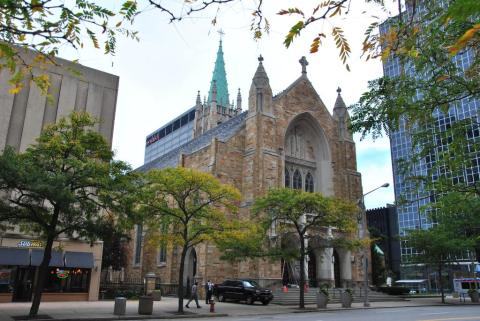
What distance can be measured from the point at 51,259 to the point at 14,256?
2.07 meters

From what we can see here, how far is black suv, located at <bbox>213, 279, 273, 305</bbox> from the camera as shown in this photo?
91.2ft

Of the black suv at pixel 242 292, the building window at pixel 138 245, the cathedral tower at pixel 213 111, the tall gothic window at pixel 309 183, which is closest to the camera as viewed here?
the black suv at pixel 242 292

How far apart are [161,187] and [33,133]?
31.3 ft

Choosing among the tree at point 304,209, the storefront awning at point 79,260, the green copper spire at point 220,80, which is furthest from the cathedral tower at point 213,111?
the tree at point 304,209

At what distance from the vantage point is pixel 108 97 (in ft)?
96.7

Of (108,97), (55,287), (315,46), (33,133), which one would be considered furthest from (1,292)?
(315,46)

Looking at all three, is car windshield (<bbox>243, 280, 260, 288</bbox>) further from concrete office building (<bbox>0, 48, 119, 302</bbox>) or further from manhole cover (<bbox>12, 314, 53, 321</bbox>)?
manhole cover (<bbox>12, 314, 53, 321</bbox>)

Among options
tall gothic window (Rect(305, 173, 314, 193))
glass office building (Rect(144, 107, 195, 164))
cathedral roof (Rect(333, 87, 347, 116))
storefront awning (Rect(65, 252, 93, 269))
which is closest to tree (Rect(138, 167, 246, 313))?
storefront awning (Rect(65, 252, 93, 269))

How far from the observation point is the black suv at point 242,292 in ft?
91.2

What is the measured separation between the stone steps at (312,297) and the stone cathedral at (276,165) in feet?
4.66

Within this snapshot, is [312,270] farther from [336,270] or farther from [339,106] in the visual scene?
[339,106]

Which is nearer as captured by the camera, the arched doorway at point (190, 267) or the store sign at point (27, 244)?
the store sign at point (27, 244)

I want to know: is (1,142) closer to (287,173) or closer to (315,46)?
(287,173)

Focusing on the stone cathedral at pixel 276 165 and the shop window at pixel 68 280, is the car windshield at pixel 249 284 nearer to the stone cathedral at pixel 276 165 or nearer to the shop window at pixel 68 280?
the stone cathedral at pixel 276 165
